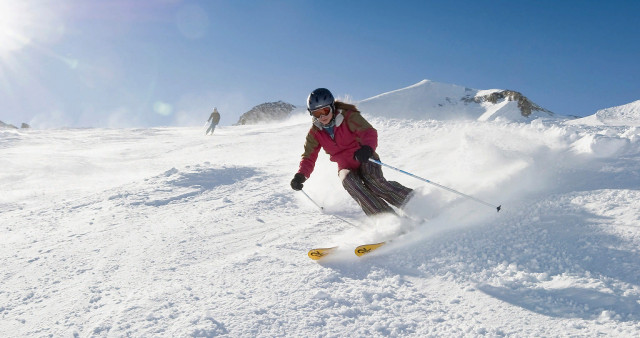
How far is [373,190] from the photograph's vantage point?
439 cm

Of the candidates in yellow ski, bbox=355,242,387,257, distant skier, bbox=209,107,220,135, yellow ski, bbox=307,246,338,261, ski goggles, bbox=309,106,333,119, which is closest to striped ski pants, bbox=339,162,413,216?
ski goggles, bbox=309,106,333,119

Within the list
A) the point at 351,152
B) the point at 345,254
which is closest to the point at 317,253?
the point at 345,254

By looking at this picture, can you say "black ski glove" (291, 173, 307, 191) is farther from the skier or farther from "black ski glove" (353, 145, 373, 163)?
"black ski glove" (353, 145, 373, 163)

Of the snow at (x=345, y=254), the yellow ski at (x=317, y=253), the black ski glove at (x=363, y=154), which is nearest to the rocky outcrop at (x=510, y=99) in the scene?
the snow at (x=345, y=254)

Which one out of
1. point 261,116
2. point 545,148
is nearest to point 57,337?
point 545,148

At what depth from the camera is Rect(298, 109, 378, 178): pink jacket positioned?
4465 mm

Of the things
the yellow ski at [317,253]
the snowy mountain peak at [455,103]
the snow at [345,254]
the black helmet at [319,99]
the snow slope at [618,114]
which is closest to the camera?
the snow at [345,254]

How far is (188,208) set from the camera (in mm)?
5301

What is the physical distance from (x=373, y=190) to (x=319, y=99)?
1087 mm

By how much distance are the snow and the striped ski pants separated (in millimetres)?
163

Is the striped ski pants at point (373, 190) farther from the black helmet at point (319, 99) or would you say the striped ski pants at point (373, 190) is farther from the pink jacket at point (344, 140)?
the black helmet at point (319, 99)

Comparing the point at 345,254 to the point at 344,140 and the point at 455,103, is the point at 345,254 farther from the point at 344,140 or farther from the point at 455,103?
the point at 455,103

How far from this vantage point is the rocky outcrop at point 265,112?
48644mm

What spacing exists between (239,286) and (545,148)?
4.28 m
